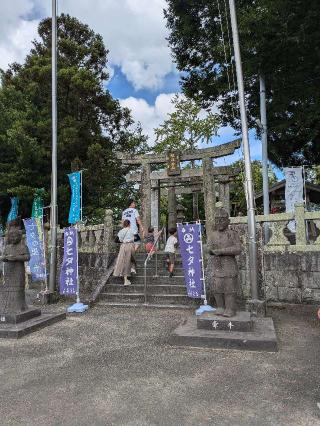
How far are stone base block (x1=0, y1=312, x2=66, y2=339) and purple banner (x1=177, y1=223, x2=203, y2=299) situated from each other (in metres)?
2.84

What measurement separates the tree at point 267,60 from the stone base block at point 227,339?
7003mm

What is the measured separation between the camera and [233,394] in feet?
12.8

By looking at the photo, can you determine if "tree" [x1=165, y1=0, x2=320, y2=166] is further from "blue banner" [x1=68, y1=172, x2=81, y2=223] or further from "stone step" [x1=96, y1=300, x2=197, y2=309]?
"stone step" [x1=96, y1=300, x2=197, y2=309]

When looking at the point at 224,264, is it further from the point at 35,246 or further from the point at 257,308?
the point at 35,246

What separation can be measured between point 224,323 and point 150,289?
3713mm

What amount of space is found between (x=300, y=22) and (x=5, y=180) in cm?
1285

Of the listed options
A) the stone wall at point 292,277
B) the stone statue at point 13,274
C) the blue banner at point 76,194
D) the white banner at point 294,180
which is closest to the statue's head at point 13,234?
the stone statue at point 13,274

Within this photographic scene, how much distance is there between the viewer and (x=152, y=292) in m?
9.24

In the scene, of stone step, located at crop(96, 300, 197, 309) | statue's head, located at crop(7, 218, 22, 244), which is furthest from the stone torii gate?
statue's head, located at crop(7, 218, 22, 244)

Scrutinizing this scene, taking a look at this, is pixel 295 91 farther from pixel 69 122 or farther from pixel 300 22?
pixel 69 122

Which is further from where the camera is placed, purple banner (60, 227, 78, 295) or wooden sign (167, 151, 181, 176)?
wooden sign (167, 151, 181, 176)

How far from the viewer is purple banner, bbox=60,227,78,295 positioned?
30.3 ft

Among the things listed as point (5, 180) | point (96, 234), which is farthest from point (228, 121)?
point (5, 180)

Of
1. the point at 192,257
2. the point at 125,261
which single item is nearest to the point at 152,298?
the point at 125,261
